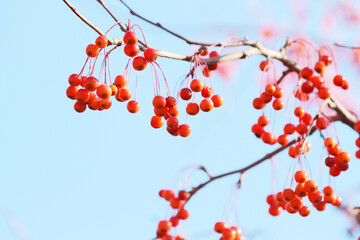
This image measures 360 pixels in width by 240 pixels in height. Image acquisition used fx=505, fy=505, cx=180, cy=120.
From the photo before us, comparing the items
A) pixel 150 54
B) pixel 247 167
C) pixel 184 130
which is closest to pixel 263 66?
pixel 247 167

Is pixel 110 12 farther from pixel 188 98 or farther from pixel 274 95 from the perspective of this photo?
pixel 274 95

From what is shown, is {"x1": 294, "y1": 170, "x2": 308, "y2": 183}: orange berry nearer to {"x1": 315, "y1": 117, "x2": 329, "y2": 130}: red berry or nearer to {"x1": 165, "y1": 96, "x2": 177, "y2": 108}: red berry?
{"x1": 315, "y1": 117, "x2": 329, "y2": 130}: red berry

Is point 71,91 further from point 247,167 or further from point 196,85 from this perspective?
point 247,167

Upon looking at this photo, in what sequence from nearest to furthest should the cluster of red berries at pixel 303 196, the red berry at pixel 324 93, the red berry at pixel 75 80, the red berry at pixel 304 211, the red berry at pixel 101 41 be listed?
the red berry at pixel 101 41
the red berry at pixel 75 80
the cluster of red berries at pixel 303 196
the red berry at pixel 304 211
the red berry at pixel 324 93

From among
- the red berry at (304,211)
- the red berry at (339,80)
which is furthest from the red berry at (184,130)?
the red berry at (339,80)

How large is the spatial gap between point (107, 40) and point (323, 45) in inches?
71.7

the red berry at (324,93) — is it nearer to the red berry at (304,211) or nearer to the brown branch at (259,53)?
the brown branch at (259,53)

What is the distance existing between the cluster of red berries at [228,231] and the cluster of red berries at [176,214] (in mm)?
281

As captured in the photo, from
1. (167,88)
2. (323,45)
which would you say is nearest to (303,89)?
(323,45)

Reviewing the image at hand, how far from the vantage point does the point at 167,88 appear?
2.58m

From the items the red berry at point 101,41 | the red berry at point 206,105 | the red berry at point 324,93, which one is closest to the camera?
the red berry at point 101,41

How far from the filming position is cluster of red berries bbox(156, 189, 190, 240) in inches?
129

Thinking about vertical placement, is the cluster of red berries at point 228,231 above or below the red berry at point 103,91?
below

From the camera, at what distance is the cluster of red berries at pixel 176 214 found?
3.27 meters
